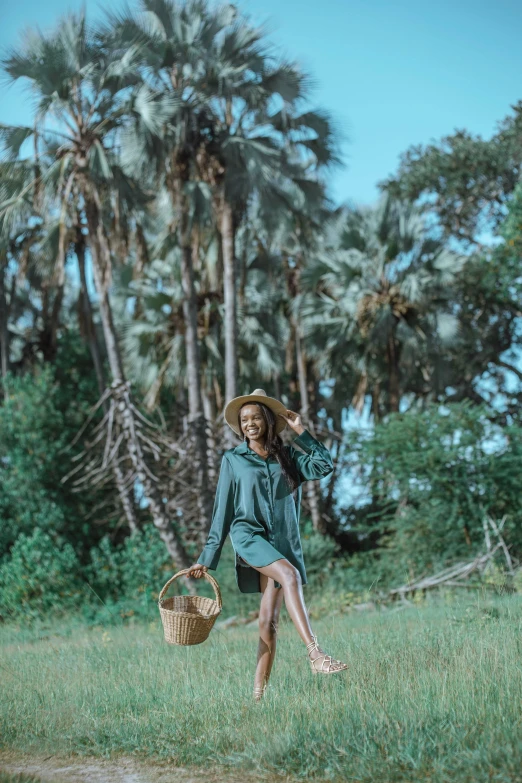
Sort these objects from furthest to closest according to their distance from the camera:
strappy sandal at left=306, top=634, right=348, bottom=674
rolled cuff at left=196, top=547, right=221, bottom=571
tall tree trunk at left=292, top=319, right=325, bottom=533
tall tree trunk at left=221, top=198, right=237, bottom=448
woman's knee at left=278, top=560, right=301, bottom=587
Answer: tall tree trunk at left=292, top=319, right=325, bottom=533 → tall tree trunk at left=221, top=198, right=237, bottom=448 → rolled cuff at left=196, top=547, right=221, bottom=571 → woman's knee at left=278, top=560, right=301, bottom=587 → strappy sandal at left=306, top=634, right=348, bottom=674

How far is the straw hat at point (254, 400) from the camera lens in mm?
5496

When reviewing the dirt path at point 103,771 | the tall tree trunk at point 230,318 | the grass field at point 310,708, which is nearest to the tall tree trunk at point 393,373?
the tall tree trunk at point 230,318

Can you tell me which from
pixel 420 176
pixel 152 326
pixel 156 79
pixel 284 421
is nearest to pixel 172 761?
pixel 284 421

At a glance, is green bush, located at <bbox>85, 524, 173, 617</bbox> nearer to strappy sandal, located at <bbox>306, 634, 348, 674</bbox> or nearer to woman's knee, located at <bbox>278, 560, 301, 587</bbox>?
woman's knee, located at <bbox>278, 560, 301, 587</bbox>

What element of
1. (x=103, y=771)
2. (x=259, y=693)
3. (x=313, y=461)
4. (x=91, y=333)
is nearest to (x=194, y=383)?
(x=91, y=333)

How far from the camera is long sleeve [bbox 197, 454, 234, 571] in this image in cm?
Answer: 524

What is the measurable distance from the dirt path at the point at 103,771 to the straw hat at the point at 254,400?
2.12 m

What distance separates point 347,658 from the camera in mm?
5711

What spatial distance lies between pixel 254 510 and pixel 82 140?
10.3 m

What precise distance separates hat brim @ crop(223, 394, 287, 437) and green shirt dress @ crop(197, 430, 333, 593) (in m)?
0.31

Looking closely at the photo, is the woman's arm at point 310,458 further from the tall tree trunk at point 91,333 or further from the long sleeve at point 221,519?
the tall tree trunk at point 91,333

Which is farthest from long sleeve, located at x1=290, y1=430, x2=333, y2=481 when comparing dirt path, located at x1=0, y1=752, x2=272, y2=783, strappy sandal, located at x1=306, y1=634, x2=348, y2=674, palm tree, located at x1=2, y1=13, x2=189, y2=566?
palm tree, located at x1=2, y1=13, x2=189, y2=566

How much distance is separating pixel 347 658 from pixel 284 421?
5.24 feet

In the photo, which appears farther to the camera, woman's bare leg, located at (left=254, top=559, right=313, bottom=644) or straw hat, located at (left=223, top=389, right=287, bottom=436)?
straw hat, located at (left=223, top=389, right=287, bottom=436)
